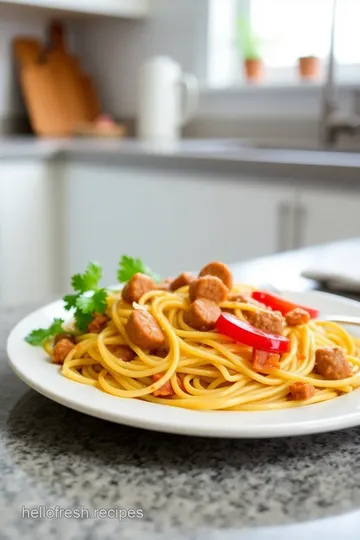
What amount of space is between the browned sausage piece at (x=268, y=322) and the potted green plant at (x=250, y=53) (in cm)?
257

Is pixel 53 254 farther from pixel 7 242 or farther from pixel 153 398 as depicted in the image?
pixel 153 398

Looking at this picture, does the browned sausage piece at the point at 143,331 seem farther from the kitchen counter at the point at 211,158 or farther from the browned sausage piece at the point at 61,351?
the kitchen counter at the point at 211,158

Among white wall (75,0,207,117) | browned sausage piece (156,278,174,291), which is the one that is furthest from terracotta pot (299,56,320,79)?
browned sausage piece (156,278,174,291)

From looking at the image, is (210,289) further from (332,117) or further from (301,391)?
(332,117)

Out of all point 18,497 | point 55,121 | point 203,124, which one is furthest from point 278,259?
point 55,121

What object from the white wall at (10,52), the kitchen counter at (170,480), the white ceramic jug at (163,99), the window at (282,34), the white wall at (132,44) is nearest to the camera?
the kitchen counter at (170,480)

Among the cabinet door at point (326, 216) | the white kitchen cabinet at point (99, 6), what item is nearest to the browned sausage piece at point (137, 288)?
the cabinet door at point (326, 216)

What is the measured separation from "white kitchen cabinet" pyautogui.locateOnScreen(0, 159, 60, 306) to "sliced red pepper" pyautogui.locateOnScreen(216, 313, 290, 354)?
6.48ft

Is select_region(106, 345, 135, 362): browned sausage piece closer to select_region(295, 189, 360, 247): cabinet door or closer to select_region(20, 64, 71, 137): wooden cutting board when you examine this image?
select_region(295, 189, 360, 247): cabinet door

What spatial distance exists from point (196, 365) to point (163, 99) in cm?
250

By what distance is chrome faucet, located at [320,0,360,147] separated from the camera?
2.51 metres

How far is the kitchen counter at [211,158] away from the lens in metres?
1.93

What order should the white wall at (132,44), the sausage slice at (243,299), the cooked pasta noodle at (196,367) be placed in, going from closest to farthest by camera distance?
1. the cooked pasta noodle at (196,367)
2. the sausage slice at (243,299)
3. the white wall at (132,44)

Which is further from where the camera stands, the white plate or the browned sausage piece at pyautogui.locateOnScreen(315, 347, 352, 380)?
the browned sausage piece at pyautogui.locateOnScreen(315, 347, 352, 380)
